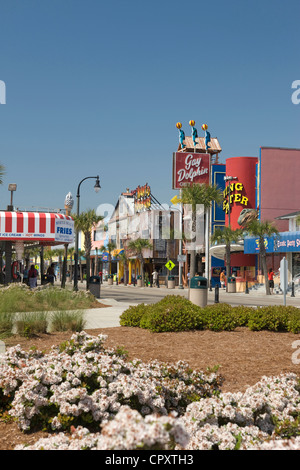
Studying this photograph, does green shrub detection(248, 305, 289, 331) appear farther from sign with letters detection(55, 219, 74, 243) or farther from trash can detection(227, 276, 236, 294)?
trash can detection(227, 276, 236, 294)

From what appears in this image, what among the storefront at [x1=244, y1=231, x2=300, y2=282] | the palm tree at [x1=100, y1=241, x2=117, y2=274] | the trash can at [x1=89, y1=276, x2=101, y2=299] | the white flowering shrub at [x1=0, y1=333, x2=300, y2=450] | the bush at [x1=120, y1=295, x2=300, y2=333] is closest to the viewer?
the white flowering shrub at [x1=0, y1=333, x2=300, y2=450]

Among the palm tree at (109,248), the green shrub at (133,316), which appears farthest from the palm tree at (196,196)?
the palm tree at (109,248)

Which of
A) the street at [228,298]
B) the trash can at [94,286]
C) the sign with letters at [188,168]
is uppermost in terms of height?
the sign with letters at [188,168]

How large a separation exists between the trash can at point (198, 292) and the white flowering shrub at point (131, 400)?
964 centimetres

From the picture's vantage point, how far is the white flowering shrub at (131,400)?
157 inches

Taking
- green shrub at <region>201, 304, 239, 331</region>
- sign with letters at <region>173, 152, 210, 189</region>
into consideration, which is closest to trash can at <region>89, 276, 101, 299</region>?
green shrub at <region>201, 304, 239, 331</region>

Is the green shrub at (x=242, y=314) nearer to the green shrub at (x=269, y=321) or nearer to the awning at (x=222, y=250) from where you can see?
the green shrub at (x=269, y=321)

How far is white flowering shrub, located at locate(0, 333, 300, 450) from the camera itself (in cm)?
399

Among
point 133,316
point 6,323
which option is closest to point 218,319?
point 133,316

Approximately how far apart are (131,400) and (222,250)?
55287 millimetres

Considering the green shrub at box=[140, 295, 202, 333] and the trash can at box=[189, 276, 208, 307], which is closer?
the green shrub at box=[140, 295, 202, 333]

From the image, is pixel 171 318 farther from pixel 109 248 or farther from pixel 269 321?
pixel 109 248

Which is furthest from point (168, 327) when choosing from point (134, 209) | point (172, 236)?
point (134, 209)

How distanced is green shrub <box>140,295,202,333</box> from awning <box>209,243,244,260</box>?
44582mm
